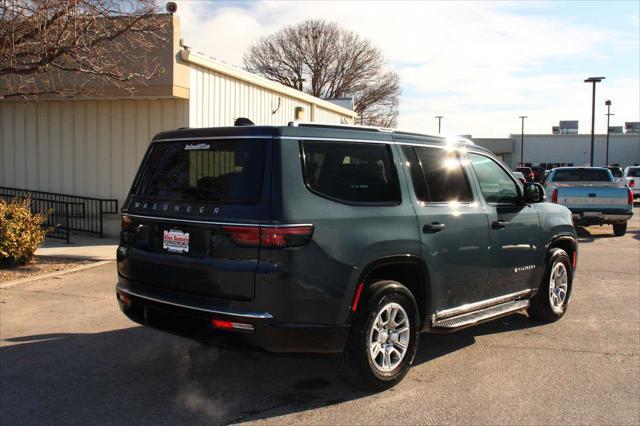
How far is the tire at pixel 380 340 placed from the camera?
427cm

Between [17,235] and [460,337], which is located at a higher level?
[17,235]

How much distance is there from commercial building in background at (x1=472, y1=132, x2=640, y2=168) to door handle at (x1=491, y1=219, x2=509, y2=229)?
63579 mm

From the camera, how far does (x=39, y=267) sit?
9.40 m

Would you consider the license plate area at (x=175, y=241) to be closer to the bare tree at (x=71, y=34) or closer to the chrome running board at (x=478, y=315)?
the chrome running board at (x=478, y=315)

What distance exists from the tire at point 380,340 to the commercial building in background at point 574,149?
65.0 metres

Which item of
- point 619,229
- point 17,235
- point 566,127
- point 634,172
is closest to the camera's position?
point 17,235

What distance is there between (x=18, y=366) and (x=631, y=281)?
8452 millimetres

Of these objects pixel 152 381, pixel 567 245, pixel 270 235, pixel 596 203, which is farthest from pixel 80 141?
pixel 596 203

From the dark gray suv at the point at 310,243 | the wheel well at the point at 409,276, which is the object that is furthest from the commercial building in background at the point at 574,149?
the wheel well at the point at 409,276

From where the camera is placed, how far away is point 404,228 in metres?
4.50

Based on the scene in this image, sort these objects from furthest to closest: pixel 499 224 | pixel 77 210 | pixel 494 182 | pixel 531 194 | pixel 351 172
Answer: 1. pixel 77 210
2. pixel 531 194
3. pixel 494 182
4. pixel 499 224
5. pixel 351 172

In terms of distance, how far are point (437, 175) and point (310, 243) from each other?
1.71 metres

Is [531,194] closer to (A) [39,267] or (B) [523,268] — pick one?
(B) [523,268]

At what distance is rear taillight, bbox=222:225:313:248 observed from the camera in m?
3.78
